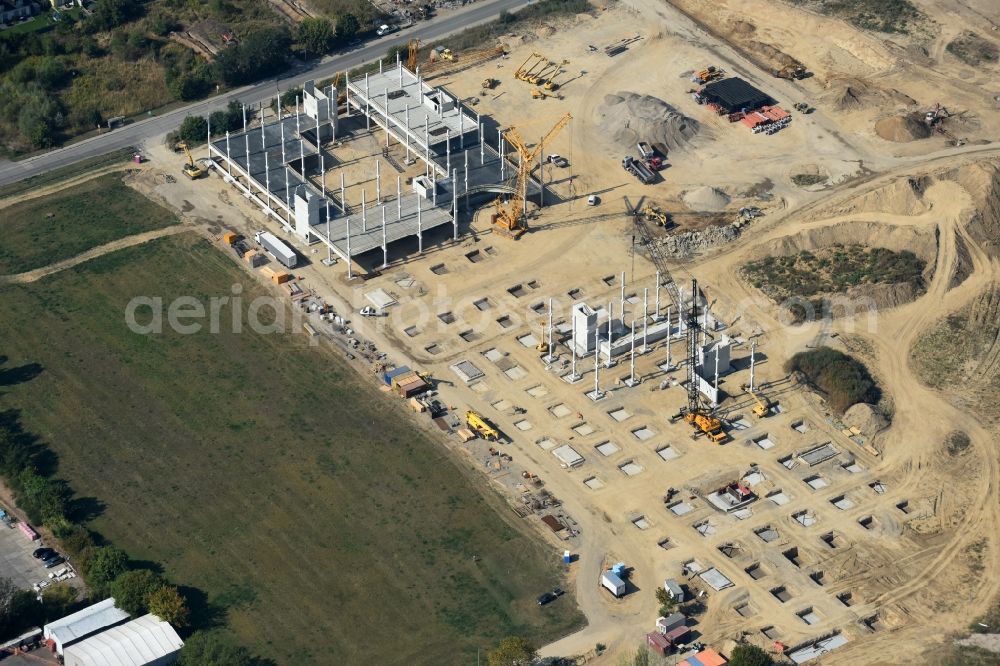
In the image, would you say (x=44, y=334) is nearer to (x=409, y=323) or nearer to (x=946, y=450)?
(x=409, y=323)

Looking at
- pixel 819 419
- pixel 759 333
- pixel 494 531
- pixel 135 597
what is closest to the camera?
pixel 135 597

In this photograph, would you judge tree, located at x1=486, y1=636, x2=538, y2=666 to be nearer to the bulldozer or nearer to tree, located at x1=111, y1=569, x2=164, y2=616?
tree, located at x1=111, y1=569, x2=164, y2=616

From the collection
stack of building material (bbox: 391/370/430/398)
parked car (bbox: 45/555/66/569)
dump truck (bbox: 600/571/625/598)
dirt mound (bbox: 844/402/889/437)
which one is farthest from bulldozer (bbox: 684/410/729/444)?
parked car (bbox: 45/555/66/569)

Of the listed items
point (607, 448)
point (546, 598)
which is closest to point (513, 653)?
point (546, 598)

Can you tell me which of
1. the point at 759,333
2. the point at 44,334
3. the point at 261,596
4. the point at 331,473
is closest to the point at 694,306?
the point at 759,333

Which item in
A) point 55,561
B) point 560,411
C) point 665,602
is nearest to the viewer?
point 665,602

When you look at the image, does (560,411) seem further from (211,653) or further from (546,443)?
(211,653)

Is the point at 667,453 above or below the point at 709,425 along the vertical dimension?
below
